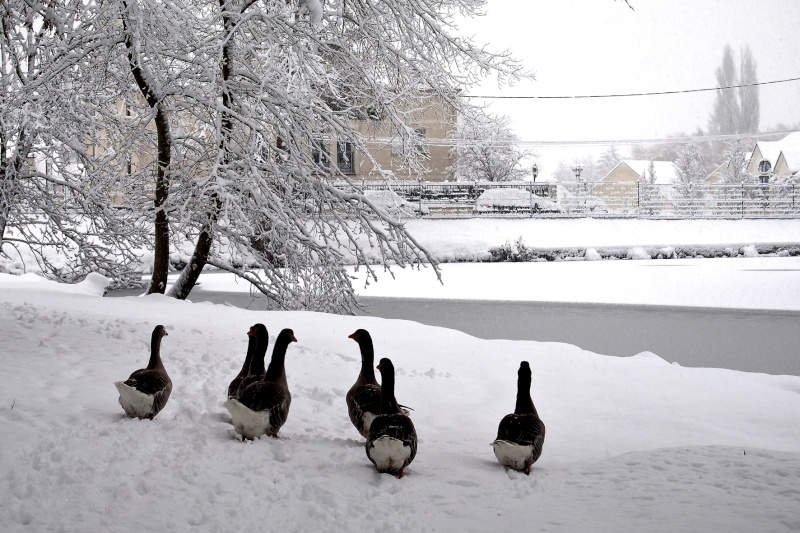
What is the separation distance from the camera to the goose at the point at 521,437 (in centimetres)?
497

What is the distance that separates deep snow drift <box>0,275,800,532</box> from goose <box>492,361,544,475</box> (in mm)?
102

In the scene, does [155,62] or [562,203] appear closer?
[155,62]

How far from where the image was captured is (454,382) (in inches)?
322

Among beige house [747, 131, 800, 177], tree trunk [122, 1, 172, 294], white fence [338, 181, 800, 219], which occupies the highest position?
beige house [747, 131, 800, 177]

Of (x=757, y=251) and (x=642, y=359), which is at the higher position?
(x=757, y=251)

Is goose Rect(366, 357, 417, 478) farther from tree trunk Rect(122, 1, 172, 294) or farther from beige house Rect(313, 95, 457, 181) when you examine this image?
beige house Rect(313, 95, 457, 181)

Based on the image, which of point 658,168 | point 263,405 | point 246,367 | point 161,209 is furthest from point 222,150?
point 658,168

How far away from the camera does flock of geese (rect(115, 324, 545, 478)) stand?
4.71 meters

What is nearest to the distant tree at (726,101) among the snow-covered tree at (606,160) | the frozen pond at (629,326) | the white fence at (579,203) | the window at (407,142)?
the snow-covered tree at (606,160)

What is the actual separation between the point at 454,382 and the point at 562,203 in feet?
99.9

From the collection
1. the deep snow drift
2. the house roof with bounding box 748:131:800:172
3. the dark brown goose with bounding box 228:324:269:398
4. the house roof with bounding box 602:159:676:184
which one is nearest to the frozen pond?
the deep snow drift

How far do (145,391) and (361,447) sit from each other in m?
1.57

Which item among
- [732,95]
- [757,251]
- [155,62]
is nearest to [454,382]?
[155,62]

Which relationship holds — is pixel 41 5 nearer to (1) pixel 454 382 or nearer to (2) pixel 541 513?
(1) pixel 454 382
